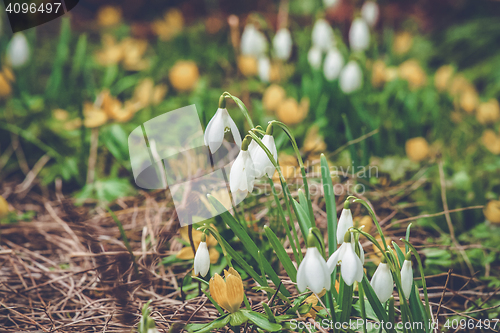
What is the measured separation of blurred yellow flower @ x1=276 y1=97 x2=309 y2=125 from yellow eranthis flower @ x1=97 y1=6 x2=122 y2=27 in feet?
7.86

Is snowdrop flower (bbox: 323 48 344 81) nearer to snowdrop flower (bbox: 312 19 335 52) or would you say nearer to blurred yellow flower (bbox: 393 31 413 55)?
snowdrop flower (bbox: 312 19 335 52)

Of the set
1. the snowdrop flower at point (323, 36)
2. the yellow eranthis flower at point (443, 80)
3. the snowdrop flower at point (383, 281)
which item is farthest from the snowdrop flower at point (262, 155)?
the yellow eranthis flower at point (443, 80)

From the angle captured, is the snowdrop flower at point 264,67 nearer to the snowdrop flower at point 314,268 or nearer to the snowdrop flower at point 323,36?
the snowdrop flower at point 323,36

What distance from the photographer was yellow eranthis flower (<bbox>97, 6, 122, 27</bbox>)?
3.54 metres

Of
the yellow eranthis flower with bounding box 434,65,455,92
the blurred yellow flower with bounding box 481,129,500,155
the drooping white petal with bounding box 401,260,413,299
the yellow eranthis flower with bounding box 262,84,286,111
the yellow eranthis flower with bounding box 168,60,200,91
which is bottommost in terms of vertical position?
the blurred yellow flower with bounding box 481,129,500,155

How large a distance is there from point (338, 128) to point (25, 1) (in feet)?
6.41

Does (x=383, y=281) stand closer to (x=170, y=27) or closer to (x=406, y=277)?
(x=406, y=277)

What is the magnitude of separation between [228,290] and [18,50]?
1.93 meters

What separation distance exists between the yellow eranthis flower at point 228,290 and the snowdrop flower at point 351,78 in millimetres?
1303

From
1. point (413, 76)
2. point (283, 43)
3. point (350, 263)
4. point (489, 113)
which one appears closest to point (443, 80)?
point (413, 76)

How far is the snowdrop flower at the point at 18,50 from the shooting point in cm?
202

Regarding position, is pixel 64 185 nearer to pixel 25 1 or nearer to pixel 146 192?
pixel 146 192

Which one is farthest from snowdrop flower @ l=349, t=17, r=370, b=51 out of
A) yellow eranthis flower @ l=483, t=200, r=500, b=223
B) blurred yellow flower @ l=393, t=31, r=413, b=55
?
yellow eranthis flower @ l=483, t=200, r=500, b=223

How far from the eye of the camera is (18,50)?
2027mm
